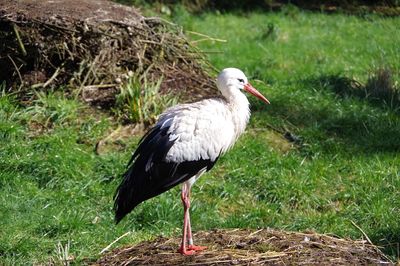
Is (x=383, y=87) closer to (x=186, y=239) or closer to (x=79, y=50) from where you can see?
(x=79, y=50)

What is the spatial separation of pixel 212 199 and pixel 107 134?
5.23 feet

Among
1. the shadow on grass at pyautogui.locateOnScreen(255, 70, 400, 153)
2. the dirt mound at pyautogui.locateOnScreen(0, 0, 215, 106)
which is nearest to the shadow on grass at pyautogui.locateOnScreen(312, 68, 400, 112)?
the shadow on grass at pyautogui.locateOnScreen(255, 70, 400, 153)

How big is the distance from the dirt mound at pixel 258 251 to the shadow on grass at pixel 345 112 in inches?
117

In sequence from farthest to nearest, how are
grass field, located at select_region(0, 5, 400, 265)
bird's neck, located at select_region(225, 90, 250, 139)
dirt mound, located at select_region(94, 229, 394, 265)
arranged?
1. grass field, located at select_region(0, 5, 400, 265)
2. bird's neck, located at select_region(225, 90, 250, 139)
3. dirt mound, located at select_region(94, 229, 394, 265)

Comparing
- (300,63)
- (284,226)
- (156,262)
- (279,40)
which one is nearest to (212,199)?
(284,226)

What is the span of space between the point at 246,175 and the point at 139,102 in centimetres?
154

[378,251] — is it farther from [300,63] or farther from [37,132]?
[300,63]

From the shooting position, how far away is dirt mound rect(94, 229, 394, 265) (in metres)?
6.53

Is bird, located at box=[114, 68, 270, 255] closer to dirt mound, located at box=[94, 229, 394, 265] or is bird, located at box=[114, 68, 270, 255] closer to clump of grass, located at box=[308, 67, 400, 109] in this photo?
dirt mound, located at box=[94, 229, 394, 265]

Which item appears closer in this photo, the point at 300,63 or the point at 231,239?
the point at 231,239

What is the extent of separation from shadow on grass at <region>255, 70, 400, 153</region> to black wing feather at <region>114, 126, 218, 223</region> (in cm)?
314

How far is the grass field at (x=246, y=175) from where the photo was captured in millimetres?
7875

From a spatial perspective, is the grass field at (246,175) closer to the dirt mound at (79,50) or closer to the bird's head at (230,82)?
the dirt mound at (79,50)

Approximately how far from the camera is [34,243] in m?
7.43
